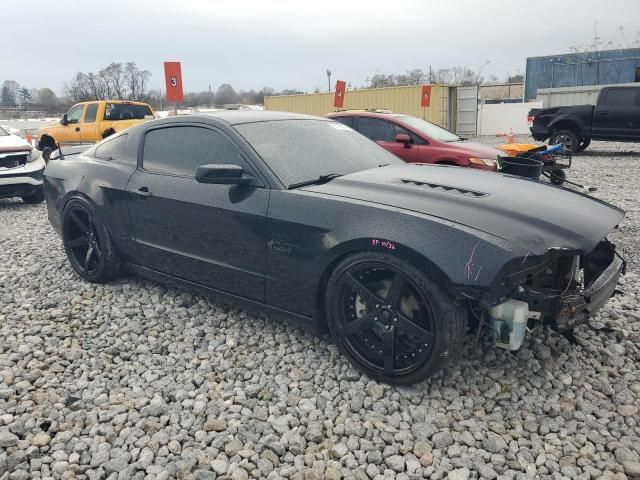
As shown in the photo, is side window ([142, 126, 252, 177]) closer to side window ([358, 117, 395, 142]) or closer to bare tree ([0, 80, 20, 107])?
side window ([358, 117, 395, 142])

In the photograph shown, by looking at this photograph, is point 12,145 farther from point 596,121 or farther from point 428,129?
point 596,121

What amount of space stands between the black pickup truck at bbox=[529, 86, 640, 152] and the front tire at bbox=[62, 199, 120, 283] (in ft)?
43.3

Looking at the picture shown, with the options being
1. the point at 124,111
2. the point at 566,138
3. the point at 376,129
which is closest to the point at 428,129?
the point at 376,129

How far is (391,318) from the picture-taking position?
105 inches

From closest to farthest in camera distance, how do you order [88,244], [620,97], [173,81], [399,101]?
[88,244]
[173,81]
[620,97]
[399,101]

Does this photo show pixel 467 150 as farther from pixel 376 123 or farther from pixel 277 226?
pixel 277 226

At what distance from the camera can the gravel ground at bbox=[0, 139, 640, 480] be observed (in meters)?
2.27

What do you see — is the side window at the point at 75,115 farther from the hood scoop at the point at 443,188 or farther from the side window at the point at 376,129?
the hood scoop at the point at 443,188

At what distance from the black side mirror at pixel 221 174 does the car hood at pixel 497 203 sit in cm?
42

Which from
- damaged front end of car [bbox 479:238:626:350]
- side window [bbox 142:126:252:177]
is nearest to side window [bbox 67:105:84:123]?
side window [bbox 142:126:252:177]

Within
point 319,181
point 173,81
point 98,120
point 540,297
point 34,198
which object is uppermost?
point 173,81

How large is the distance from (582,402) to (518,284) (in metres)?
0.77

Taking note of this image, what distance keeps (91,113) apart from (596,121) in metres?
13.1

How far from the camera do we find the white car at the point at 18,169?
25.5 ft
